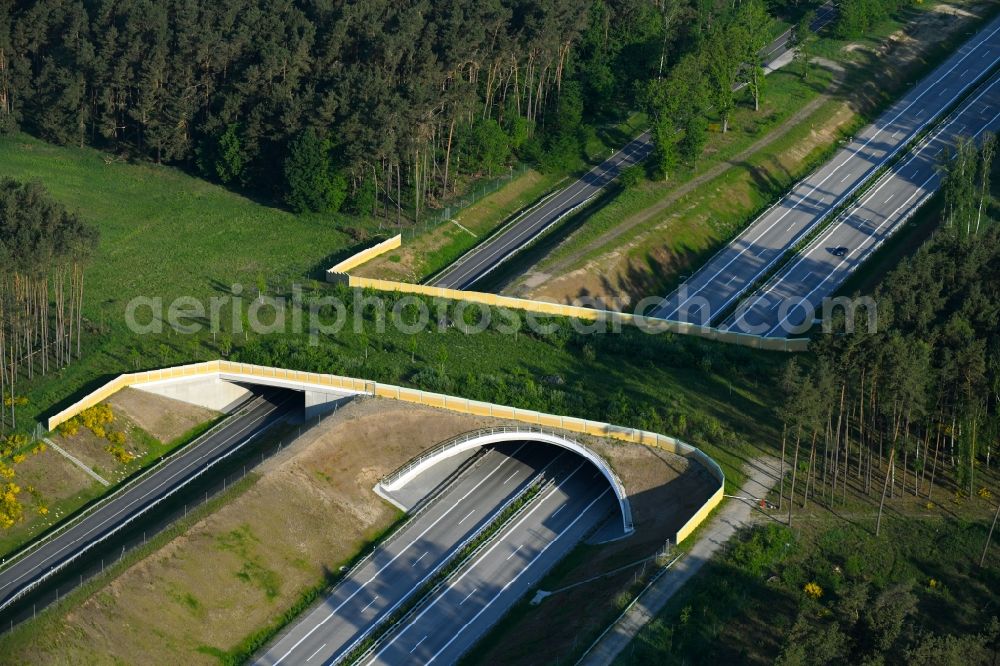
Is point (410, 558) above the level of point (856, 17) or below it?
below

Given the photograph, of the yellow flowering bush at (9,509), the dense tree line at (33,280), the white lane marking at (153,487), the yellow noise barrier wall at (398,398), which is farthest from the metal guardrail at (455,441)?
the dense tree line at (33,280)

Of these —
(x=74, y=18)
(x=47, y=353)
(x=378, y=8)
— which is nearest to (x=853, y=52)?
(x=378, y=8)

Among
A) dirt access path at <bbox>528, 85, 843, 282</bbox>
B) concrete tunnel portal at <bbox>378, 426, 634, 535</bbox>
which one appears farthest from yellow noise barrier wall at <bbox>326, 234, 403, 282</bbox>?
concrete tunnel portal at <bbox>378, 426, 634, 535</bbox>

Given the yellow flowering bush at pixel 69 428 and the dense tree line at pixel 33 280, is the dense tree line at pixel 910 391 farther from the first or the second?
the dense tree line at pixel 33 280

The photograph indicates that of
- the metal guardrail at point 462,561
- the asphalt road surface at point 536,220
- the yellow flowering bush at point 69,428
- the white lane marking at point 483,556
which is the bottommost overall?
the white lane marking at point 483,556

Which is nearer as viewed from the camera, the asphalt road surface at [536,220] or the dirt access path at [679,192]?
the dirt access path at [679,192]

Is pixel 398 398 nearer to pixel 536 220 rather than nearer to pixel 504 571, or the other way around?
pixel 504 571

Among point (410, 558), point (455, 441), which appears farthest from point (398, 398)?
point (410, 558)

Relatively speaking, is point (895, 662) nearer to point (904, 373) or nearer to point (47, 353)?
point (904, 373)
